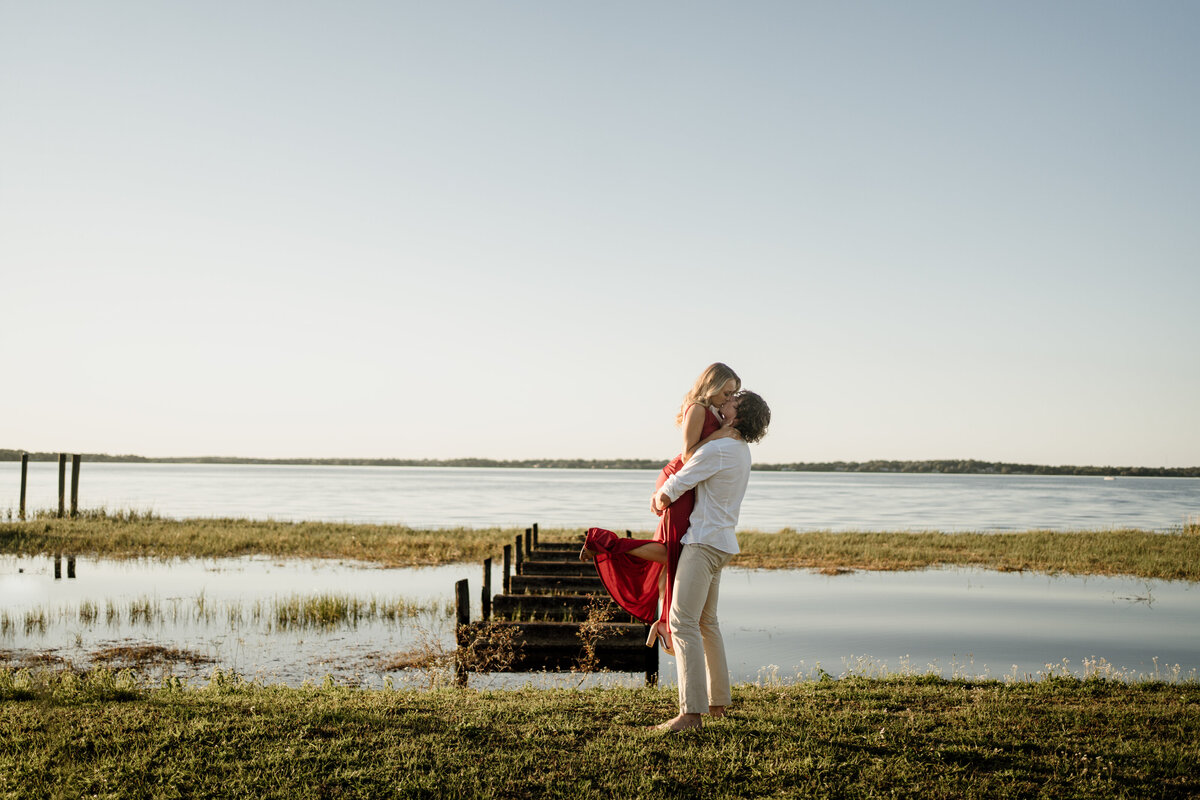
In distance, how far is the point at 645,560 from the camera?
19.9ft

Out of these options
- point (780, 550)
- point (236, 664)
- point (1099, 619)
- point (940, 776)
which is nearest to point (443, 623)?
point (236, 664)

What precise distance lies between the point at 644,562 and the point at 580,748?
4.47 feet

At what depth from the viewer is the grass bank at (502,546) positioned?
25.8 metres

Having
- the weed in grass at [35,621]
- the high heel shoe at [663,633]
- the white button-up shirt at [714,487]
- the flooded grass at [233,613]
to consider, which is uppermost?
the white button-up shirt at [714,487]

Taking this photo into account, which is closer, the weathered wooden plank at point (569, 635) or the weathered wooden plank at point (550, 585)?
the weathered wooden plank at point (569, 635)

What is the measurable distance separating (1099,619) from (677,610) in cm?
1608

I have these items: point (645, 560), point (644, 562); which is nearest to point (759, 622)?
point (644, 562)

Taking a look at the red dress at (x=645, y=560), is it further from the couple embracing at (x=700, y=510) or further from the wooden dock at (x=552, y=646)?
the wooden dock at (x=552, y=646)

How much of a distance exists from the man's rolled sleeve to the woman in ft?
0.35

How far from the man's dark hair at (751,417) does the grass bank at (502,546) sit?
60.6 ft

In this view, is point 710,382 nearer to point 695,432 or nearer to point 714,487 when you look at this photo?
point 695,432

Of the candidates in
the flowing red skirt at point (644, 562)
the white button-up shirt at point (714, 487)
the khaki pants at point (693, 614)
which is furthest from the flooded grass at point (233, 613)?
the white button-up shirt at point (714, 487)

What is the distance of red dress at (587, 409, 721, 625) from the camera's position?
576cm

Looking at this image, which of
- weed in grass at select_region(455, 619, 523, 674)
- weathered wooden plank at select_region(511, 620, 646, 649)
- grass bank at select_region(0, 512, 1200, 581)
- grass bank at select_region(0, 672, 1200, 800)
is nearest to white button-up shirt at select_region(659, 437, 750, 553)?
grass bank at select_region(0, 672, 1200, 800)
